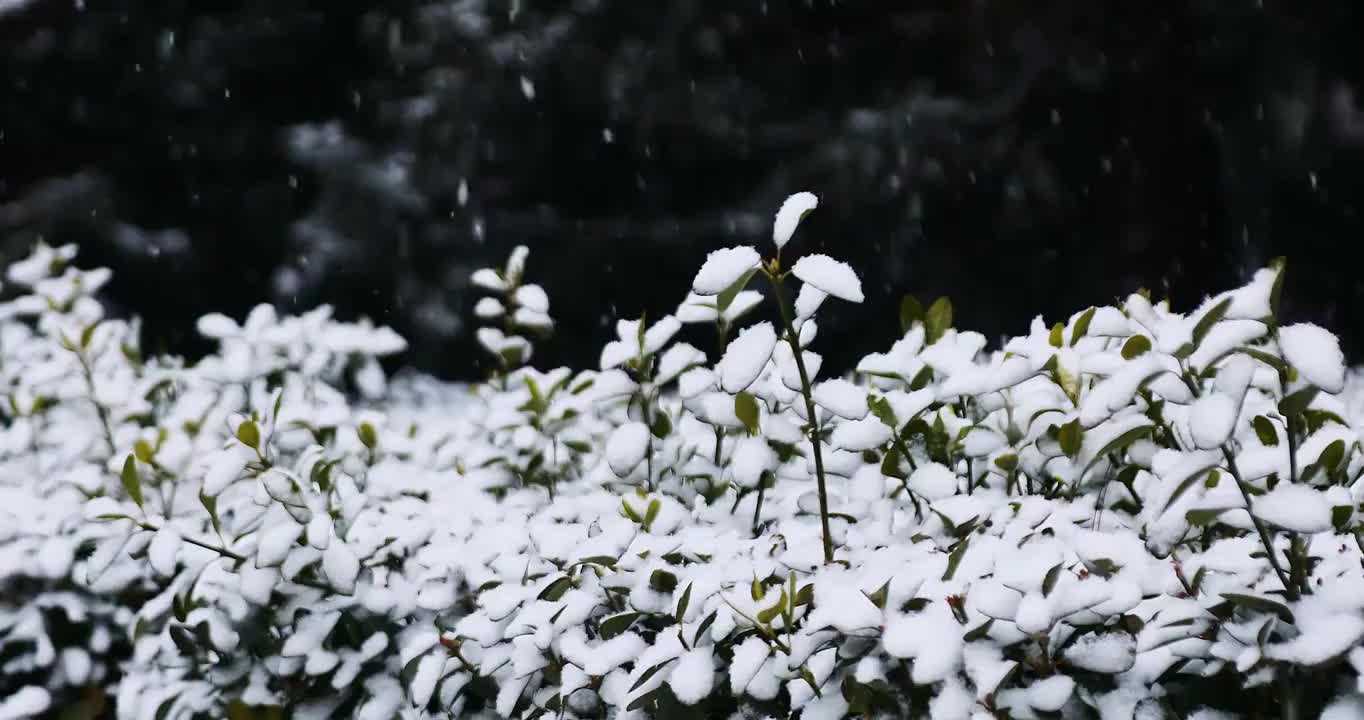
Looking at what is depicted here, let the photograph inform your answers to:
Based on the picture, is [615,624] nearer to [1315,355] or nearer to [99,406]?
[1315,355]

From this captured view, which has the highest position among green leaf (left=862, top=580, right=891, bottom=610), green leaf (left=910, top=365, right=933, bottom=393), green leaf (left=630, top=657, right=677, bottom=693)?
green leaf (left=910, top=365, right=933, bottom=393)

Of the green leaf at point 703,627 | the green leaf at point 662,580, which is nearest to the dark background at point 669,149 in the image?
the green leaf at point 662,580

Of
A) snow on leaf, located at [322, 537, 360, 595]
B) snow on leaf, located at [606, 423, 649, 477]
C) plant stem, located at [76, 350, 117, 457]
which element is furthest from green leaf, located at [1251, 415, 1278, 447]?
plant stem, located at [76, 350, 117, 457]

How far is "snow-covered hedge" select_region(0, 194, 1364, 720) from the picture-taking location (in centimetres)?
107

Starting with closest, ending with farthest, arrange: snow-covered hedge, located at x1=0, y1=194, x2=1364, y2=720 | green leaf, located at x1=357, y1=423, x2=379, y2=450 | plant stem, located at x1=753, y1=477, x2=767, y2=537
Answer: snow-covered hedge, located at x1=0, y1=194, x2=1364, y2=720
plant stem, located at x1=753, y1=477, x2=767, y2=537
green leaf, located at x1=357, y1=423, x2=379, y2=450

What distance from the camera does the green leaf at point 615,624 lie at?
130 cm

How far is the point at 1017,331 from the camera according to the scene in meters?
4.74

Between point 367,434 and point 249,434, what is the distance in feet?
1.38

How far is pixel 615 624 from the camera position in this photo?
130cm

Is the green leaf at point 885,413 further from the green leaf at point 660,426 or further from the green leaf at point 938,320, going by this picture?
the green leaf at point 660,426

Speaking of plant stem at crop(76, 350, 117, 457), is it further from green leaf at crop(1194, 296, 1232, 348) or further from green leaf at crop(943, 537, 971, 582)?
green leaf at crop(1194, 296, 1232, 348)

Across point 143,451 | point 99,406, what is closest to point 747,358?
point 143,451

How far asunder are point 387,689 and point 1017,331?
148 inches

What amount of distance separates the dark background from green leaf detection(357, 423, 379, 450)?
2857 millimetres
